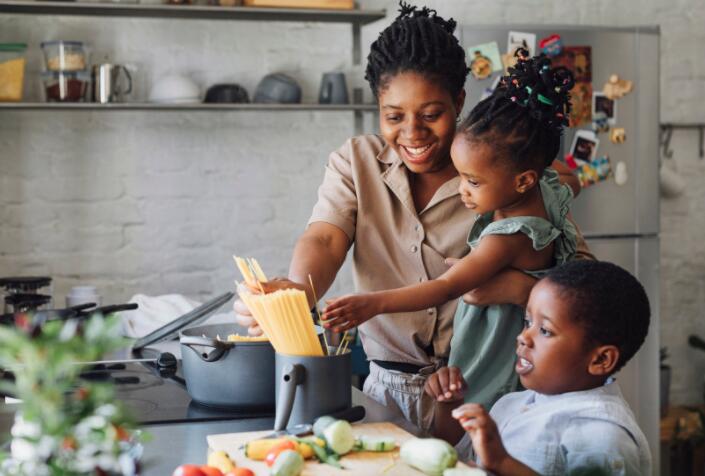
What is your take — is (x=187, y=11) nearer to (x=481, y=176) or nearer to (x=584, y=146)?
(x=584, y=146)

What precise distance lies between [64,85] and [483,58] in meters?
1.51

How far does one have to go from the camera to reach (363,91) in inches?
155

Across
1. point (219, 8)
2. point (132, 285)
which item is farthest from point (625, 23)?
point (132, 285)

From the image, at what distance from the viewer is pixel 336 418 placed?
1394mm

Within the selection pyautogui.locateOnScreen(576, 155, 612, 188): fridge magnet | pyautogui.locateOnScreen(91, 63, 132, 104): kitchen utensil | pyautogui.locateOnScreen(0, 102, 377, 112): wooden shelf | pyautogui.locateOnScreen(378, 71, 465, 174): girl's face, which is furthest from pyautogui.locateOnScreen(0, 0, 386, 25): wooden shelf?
pyautogui.locateOnScreen(378, 71, 465, 174): girl's face

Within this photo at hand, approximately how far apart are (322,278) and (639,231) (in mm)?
2159

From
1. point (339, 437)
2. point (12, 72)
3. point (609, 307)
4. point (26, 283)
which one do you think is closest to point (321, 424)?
point (339, 437)

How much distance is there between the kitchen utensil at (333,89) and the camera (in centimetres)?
381

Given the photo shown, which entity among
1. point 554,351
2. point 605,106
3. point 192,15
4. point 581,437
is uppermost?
point 192,15

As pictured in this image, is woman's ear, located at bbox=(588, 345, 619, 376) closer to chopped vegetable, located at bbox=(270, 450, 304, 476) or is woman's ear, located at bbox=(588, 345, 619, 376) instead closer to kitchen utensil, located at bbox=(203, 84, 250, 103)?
chopped vegetable, located at bbox=(270, 450, 304, 476)

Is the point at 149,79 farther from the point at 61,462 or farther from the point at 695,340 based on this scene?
the point at 61,462

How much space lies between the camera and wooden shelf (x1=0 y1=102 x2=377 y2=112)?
349cm

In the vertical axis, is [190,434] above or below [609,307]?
below

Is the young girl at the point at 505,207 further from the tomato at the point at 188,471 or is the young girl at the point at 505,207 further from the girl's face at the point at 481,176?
the tomato at the point at 188,471
